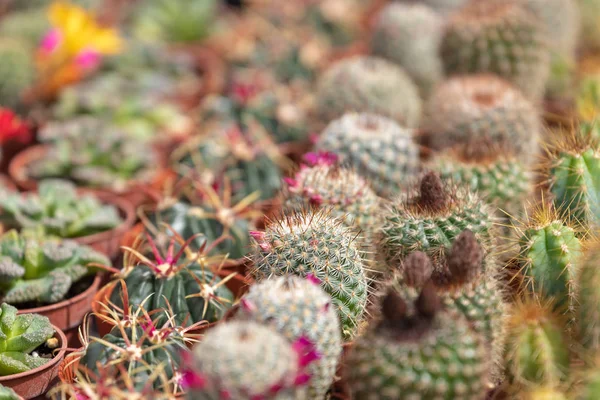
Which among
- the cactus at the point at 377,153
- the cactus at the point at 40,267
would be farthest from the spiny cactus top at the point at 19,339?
the cactus at the point at 377,153

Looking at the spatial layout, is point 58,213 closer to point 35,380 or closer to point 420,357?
point 35,380

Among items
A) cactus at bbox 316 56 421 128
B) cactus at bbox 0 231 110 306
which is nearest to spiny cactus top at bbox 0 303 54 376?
cactus at bbox 0 231 110 306

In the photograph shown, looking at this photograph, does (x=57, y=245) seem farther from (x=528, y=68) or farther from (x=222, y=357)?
(x=528, y=68)

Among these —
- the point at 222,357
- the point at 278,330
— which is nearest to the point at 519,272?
the point at 278,330

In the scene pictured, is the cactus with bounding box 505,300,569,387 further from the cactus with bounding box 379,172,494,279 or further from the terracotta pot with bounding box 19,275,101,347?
the terracotta pot with bounding box 19,275,101,347

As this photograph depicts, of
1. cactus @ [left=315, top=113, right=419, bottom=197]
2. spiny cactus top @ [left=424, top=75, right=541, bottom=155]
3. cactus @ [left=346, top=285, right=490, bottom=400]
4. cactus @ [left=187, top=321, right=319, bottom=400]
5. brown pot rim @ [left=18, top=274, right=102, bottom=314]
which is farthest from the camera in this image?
spiny cactus top @ [left=424, top=75, right=541, bottom=155]

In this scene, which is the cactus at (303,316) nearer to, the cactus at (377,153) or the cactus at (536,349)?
the cactus at (536,349)

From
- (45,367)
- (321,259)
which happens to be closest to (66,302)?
(45,367)
